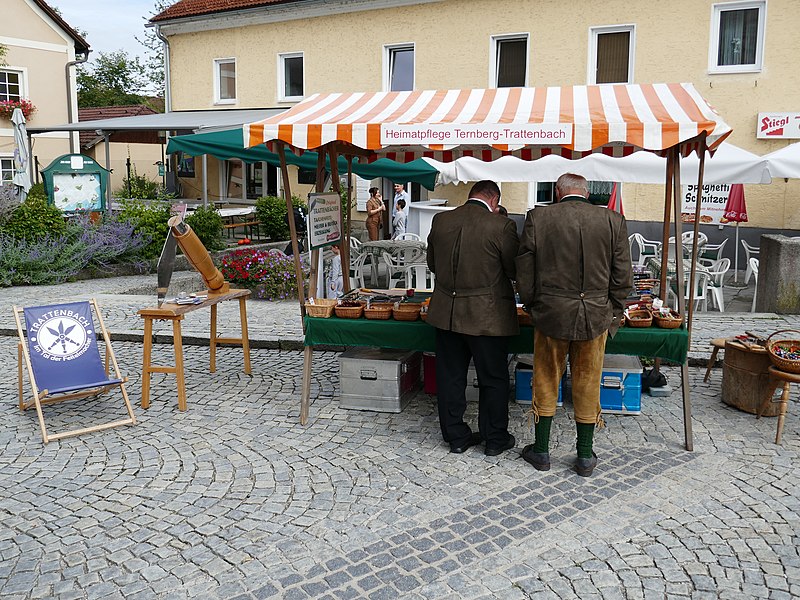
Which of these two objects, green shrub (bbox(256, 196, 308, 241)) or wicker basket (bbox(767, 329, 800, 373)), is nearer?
wicker basket (bbox(767, 329, 800, 373))

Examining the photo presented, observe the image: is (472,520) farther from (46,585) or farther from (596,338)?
(46,585)

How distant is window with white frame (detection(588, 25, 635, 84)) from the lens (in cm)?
1702

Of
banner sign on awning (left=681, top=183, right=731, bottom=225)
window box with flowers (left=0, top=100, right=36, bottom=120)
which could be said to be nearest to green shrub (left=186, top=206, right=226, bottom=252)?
banner sign on awning (left=681, top=183, right=731, bottom=225)

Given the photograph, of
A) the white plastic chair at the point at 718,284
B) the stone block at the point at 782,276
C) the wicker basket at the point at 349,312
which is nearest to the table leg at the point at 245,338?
the wicker basket at the point at 349,312

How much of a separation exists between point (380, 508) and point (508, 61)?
52.0ft

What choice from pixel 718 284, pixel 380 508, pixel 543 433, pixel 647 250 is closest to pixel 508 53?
pixel 647 250

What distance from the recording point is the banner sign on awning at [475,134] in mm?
5230

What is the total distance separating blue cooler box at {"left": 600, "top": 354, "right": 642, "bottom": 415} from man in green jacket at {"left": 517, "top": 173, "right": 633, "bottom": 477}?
1.14 m

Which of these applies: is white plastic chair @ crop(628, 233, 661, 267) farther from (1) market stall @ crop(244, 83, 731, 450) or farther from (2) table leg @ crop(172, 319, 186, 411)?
(2) table leg @ crop(172, 319, 186, 411)

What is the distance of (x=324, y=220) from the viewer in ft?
21.9

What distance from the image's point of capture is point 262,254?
12227 mm

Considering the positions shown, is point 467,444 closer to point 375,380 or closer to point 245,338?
point 375,380

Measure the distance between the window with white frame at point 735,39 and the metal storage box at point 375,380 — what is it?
12842 millimetres

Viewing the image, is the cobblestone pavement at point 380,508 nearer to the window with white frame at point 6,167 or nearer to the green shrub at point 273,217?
the green shrub at point 273,217
